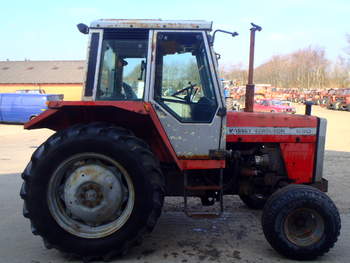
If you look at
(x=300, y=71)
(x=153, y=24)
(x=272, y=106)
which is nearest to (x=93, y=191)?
(x=153, y=24)

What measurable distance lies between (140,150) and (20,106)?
19.7 m

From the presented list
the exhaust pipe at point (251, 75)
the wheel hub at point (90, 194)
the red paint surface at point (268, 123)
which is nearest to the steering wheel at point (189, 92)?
the red paint surface at point (268, 123)

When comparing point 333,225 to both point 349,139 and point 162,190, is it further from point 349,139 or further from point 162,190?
point 349,139

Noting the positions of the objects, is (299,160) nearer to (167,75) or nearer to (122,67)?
(167,75)

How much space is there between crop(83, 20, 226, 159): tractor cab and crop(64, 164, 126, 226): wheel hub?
0.77m

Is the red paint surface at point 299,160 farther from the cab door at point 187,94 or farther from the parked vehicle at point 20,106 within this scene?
the parked vehicle at point 20,106

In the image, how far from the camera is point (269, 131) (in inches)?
182

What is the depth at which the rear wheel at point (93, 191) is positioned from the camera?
380 centimetres

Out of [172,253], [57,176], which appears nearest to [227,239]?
[172,253]

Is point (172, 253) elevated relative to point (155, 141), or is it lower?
lower

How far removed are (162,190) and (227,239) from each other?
120 centimetres

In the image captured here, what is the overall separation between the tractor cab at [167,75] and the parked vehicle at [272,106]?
80.8 feet

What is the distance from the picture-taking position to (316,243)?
3982 millimetres

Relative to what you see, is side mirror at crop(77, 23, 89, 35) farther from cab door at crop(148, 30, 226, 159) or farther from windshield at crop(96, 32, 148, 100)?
cab door at crop(148, 30, 226, 159)
